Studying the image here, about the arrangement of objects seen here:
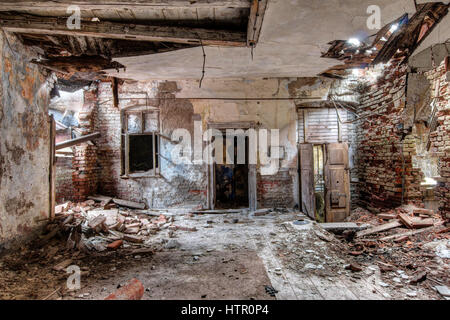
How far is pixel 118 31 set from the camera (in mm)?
3344

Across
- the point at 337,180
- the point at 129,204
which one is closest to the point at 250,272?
the point at 129,204

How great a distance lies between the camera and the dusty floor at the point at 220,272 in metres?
2.54

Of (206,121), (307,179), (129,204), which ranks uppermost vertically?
(206,121)

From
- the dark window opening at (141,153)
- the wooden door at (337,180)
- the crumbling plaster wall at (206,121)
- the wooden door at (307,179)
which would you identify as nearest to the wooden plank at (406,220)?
the wooden door at (337,180)

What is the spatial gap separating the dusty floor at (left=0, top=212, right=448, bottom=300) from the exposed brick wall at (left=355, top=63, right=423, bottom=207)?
2201 mm

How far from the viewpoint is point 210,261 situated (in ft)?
11.0

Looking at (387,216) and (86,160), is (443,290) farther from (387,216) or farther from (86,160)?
(86,160)

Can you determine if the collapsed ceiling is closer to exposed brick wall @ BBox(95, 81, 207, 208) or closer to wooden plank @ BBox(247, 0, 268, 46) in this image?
wooden plank @ BBox(247, 0, 268, 46)

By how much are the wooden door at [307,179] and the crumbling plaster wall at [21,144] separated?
5.59 meters

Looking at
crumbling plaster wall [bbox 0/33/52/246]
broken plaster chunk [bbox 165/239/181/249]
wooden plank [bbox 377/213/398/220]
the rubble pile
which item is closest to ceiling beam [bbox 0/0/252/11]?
crumbling plaster wall [bbox 0/33/52/246]

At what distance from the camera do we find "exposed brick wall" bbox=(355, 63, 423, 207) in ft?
16.7

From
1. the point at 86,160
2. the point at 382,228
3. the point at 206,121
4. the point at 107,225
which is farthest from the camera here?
the point at 206,121

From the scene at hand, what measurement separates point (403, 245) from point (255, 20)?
4.37m

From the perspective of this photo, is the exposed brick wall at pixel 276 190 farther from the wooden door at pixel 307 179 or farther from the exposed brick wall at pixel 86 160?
the exposed brick wall at pixel 86 160
